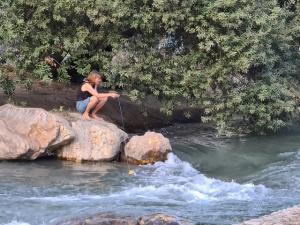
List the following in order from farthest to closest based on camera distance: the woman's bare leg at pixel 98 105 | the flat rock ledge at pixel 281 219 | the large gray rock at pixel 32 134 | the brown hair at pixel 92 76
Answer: the woman's bare leg at pixel 98 105, the brown hair at pixel 92 76, the large gray rock at pixel 32 134, the flat rock ledge at pixel 281 219

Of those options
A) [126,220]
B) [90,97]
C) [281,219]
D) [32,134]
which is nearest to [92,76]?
[90,97]

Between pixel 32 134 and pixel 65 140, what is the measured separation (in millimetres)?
652

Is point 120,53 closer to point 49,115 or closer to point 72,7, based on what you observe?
point 72,7

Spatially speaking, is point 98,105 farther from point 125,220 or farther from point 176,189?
point 125,220

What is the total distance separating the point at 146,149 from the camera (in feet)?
38.1

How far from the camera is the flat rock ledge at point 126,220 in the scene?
23.1 ft

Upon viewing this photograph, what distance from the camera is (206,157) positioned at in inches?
496

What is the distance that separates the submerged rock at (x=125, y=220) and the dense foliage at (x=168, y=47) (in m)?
6.20

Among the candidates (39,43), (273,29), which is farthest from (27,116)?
(273,29)

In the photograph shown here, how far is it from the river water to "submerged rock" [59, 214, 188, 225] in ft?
1.43

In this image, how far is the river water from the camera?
8070 mm

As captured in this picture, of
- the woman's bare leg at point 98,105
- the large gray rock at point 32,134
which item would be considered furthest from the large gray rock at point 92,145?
the woman's bare leg at point 98,105

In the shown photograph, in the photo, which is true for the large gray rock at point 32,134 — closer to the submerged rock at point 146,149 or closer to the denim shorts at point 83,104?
the denim shorts at point 83,104

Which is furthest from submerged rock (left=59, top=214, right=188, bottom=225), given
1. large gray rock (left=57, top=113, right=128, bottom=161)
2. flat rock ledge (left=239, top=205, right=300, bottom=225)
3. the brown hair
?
the brown hair
